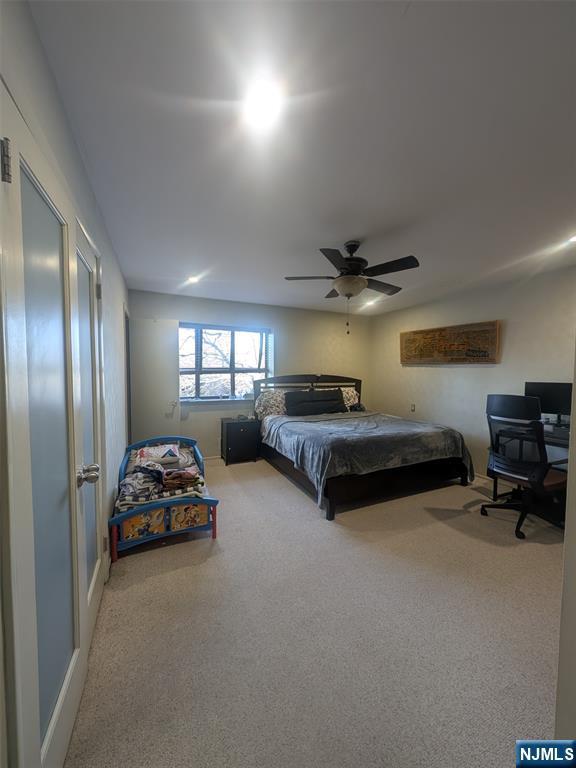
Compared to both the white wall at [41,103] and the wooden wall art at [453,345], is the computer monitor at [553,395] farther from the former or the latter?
the white wall at [41,103]

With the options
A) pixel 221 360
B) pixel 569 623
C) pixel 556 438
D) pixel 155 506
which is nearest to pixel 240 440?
pixel 221 360

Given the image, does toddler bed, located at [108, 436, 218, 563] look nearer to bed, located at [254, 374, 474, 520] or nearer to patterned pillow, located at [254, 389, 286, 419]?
bed, located at [254, 374, 474, 520]

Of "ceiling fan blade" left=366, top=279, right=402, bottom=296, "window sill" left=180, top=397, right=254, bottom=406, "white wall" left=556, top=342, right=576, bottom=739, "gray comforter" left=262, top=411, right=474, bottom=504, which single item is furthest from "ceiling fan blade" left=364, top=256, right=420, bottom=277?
"window sill" left=180, top=397, right=254, bottom=406

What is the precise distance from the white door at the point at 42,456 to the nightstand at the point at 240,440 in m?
2.91

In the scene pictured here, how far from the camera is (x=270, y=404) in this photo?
458 cm

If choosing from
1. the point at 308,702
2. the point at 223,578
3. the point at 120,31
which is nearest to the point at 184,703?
the point at 308,702

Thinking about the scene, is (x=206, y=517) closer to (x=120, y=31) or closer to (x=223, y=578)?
(x=223, y=578)

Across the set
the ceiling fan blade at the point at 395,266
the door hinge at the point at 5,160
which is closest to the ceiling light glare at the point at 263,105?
the door hinge at the point at 5,160

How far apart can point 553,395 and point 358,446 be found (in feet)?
6.85

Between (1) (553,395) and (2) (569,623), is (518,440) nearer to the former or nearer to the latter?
(1) (553,395)

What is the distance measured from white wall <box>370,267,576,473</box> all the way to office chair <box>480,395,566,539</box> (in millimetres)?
543

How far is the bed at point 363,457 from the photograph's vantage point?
283 centimetres

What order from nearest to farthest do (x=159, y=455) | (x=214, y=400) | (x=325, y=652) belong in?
(x=325, y=652) → (x=159, y=455) → (x=214, y=400)

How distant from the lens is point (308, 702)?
1.23 meters
